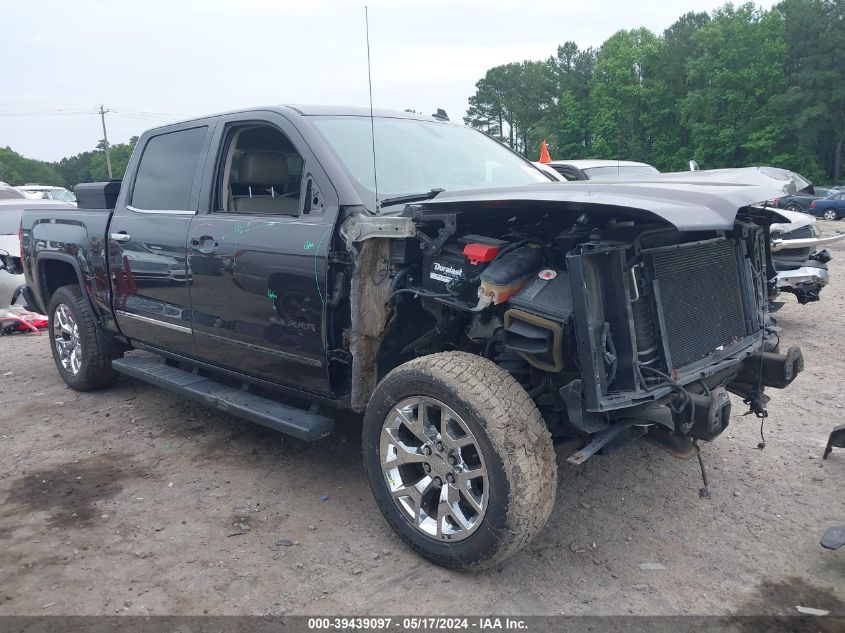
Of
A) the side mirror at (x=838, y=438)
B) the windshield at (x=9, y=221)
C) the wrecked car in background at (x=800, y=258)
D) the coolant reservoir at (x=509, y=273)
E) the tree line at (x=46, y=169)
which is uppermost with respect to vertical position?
the tree line at (x=46, y=169)

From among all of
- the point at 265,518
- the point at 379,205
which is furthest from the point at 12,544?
the point at 379,205

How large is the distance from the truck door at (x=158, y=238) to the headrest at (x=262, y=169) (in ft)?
1.03

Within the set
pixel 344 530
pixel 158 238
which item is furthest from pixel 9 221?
pixel 344 530

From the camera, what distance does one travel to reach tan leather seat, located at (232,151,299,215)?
161 inches

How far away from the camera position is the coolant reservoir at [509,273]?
290cm

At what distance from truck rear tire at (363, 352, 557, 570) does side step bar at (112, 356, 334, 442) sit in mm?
412

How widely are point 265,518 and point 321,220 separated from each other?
156 cm

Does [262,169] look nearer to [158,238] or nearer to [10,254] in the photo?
[158,238]

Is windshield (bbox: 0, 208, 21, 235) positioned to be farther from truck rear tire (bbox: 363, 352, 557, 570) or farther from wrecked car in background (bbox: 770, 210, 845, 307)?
wrecked car in background (bbox: 770, 210, 845, 307)

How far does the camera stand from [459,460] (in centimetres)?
295

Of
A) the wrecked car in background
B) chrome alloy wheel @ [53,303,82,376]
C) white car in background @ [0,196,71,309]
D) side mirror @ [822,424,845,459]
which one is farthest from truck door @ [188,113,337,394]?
the wrecked car in background

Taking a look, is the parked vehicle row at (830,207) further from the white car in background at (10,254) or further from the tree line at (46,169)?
the tree line at (46,169)

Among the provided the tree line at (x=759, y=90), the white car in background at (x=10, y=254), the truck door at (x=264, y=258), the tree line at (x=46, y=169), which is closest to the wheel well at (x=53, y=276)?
the white car in background at (x=10, y=254)

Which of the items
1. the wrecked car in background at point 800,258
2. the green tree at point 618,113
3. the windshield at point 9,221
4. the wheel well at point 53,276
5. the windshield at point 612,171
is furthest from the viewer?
the windshield at point 9,221
